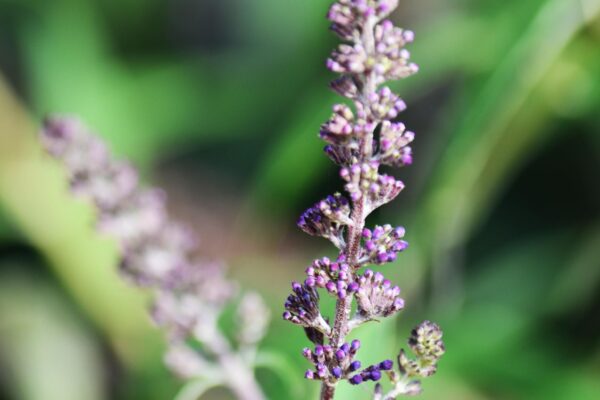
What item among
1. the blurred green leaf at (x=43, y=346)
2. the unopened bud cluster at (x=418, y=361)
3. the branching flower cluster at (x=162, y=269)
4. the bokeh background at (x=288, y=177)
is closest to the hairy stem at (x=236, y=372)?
the branching flower cluster at (x=162, y=269)

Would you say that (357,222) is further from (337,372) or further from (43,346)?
(43,346)

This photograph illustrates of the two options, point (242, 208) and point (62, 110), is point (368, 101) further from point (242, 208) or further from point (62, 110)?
point (62, 110)

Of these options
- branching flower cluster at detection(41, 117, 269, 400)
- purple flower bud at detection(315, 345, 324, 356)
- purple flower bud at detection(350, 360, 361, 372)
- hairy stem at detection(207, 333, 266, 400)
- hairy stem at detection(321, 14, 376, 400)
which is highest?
branching flower cluster at detection(41, 117, 269, 400)

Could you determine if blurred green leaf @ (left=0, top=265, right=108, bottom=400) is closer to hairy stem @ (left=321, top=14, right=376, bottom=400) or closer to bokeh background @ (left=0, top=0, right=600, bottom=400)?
bokeh background @ (left=0, top=0, right=600, bottom=400)

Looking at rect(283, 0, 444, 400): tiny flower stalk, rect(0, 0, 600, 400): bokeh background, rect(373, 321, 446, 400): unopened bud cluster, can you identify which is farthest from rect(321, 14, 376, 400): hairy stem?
rect(0, 0, 600, 400): bokeh background

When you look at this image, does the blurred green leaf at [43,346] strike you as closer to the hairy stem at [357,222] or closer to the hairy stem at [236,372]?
the hairy stem at [236,372]

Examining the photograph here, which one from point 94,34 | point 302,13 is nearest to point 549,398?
point 302,13

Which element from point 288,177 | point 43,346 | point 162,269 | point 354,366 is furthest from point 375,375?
point 43,346
